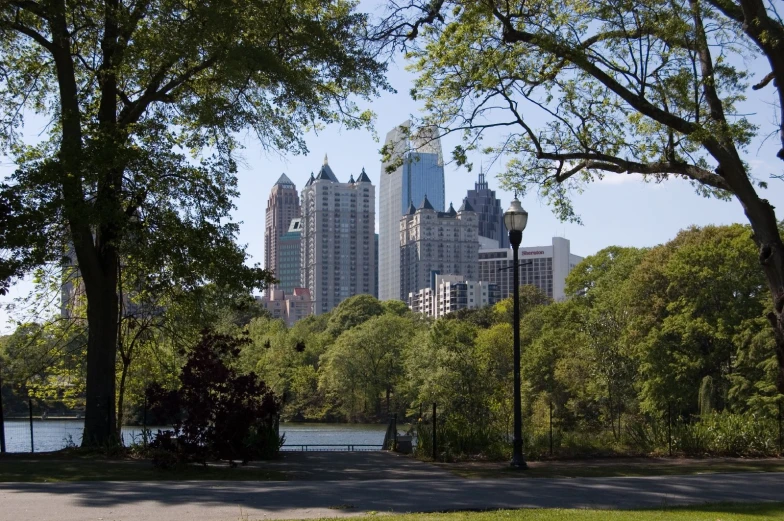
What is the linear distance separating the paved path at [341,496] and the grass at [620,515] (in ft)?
1.99

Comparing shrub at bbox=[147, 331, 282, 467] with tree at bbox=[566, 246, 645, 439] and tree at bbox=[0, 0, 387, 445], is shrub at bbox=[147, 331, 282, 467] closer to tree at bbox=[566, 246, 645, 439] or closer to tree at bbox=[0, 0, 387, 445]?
tree at bbox=[0, 0, 387, 445]

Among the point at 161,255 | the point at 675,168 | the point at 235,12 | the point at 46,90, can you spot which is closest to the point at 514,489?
the point at 675,168

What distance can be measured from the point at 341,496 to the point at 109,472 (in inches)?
192

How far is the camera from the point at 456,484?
1254 cm

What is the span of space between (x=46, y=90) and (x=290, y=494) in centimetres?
1398

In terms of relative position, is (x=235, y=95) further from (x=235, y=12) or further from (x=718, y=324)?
(x=718, y=324)

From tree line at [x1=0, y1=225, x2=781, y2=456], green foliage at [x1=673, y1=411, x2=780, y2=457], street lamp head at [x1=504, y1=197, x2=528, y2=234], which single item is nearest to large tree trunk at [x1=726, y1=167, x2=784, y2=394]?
street lamp head at [x1=504, y1=197, x2=528, y2=234]

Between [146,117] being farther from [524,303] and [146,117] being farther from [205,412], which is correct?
[524,303]

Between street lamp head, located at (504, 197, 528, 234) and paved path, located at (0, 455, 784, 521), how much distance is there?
5.49 meters

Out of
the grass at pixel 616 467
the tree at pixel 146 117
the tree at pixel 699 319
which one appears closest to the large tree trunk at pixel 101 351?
the tree at pixel 146 117

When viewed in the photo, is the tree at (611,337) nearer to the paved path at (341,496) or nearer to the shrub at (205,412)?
the paved path at (341,496)

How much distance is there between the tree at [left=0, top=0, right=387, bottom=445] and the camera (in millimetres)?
16406

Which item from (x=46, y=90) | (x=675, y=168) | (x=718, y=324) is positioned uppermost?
(x=46, y=90)

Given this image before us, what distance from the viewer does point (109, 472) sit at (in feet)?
45.0
